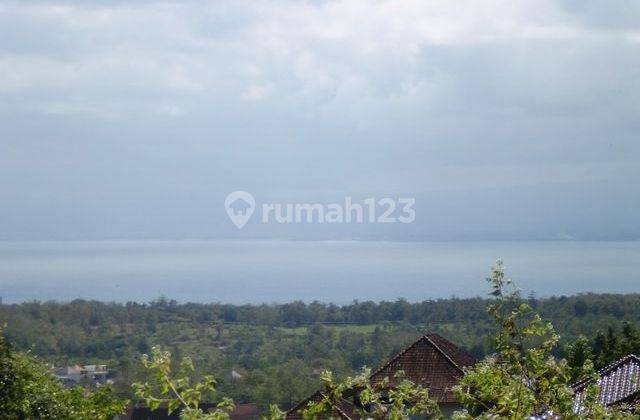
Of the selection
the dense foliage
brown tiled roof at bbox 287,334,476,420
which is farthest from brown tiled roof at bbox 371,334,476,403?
the dense foliage

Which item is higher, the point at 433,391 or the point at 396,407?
the point at 396,407

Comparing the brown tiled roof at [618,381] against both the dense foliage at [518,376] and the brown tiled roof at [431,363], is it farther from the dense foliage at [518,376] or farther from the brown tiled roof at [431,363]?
the dense foliage at [518,376]

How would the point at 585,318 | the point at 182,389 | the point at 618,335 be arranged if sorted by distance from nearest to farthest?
the point at 182,389 < the point at 618,335 < the point at 585,318

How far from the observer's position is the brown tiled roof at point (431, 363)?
2591cm

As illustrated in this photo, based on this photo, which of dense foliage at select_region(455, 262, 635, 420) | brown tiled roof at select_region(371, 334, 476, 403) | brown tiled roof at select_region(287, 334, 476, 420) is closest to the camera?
dense foliage at select_region(455, 262, 635, 420)

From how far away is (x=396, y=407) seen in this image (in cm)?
859

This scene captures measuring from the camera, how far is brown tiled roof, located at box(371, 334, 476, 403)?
2591 cm

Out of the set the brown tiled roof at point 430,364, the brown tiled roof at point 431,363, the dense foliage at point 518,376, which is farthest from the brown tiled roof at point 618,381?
the dense foliage at point 518,376

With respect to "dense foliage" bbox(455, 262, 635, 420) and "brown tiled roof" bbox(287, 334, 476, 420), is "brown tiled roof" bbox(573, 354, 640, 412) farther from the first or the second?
"dense foliage" bbox(455, 262, 635, 420)

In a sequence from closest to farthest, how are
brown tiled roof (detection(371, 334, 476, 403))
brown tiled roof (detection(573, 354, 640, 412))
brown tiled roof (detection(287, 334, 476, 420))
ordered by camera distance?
1. brown tiled roof (detection(573, 354, 640, 412))
2. brown tiled roof (detection(287, 334, 476, 420))
3. brown tiled roof (detection(371, 334, 476, 403))

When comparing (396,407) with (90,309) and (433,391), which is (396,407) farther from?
(90,309)

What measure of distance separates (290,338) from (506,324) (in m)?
100

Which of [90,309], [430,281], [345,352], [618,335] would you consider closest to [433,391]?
[618,335]

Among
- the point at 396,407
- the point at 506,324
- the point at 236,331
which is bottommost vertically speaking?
the point at 236,331
